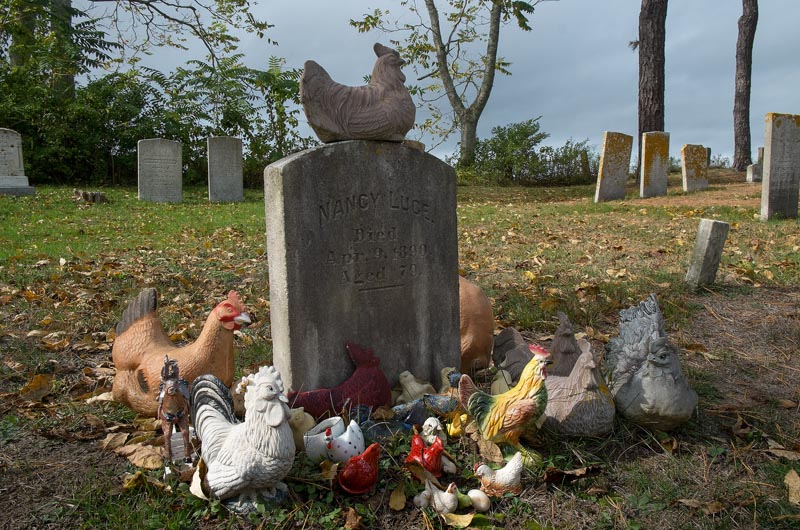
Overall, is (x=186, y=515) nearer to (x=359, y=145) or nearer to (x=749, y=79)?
(x=359, y=145)

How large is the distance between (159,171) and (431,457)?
14805 mm

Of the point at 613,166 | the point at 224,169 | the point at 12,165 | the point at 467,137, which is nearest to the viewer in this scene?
the point at 12,165

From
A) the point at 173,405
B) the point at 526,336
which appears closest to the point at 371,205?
the point at 173,405

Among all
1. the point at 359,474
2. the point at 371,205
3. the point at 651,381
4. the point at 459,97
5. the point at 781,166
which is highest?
the point at 459,97

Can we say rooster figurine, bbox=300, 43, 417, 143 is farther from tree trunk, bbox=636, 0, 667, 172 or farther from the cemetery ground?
tree trunk, bbox=636, 0, 667, 172

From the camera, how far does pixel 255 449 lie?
2480 mm

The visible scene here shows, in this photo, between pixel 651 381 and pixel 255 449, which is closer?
pixel 255 449

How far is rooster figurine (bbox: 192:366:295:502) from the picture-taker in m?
2.47

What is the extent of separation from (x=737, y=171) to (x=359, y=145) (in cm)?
2350

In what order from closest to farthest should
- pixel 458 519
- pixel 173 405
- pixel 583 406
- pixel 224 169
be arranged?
1. pixel 458 519
2. pixel 173 405
3. pixel 583 406
4. pixel 224 169

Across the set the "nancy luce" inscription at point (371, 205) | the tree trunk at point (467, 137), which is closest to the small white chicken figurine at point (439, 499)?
the "nancy luce" inscription at point (371, 205)

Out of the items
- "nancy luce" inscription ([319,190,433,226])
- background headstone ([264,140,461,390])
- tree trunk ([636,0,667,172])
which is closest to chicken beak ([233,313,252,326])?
background headstone ([264,140,461,390])

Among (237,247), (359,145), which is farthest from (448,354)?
(237,247)

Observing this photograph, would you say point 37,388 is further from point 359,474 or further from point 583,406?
point 583,406
